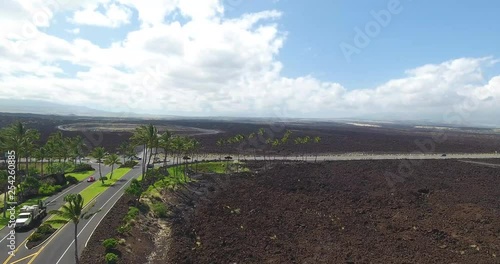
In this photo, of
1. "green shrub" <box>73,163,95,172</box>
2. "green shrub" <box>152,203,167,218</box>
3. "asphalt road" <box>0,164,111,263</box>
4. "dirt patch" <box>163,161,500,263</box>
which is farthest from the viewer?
"green shrub" <box>73,163,95,172</box>

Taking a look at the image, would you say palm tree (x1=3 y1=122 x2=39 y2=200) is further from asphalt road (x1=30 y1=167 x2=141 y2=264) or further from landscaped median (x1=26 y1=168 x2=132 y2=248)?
asphalt road (x1=30 y1=167 x2=141 y2=264)

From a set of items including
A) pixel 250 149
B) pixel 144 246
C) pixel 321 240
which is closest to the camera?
pixel 144 246

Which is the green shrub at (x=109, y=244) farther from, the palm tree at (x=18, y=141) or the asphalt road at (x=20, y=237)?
the palm tree at (x=18, y=141)

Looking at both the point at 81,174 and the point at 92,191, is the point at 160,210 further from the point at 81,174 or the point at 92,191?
the point at 81,174

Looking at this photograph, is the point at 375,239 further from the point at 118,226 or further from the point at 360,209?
the point at 118,226

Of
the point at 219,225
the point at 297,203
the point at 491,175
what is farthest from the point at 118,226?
the point at 491,175

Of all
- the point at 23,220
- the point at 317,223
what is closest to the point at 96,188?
the point at 23,220

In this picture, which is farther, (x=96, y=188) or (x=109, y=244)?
(x=96, y=188)

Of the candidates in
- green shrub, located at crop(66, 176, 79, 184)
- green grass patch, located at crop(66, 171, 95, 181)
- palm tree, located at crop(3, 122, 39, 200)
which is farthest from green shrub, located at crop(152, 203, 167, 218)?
green grass patch, located at crop(66, 171, 95, 181)
